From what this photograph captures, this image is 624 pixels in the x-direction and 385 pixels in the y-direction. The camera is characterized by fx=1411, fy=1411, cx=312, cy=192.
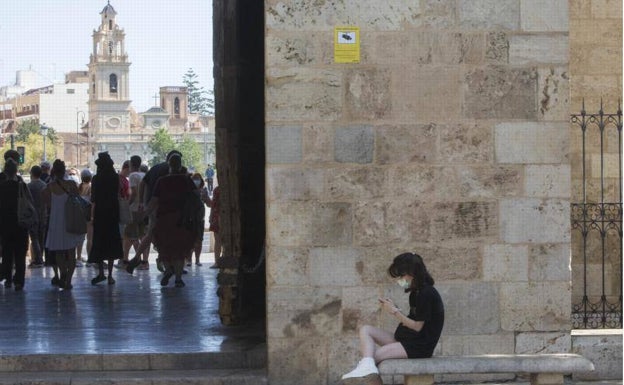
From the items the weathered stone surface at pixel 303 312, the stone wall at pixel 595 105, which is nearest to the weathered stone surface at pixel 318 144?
the weathered stone surface at pixel 303 312

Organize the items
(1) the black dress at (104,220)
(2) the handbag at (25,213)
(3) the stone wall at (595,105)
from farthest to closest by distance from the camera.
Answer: (1) the black dress at (104,220) < (2) the handbag at (25,213) < (3) the stone wall at (595,105)

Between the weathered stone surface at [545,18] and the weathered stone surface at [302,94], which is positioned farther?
the weathered stone surface at [545,18]

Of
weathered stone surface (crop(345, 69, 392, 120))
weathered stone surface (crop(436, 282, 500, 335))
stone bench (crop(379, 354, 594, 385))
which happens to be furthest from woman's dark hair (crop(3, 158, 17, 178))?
stone bench (crop(379, 354, 594, 385))

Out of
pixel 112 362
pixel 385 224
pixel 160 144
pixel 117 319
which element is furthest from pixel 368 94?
pixel 160 144

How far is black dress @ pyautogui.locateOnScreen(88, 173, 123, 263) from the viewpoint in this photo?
1566 centimetres

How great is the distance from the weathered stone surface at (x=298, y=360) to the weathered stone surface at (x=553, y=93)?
2231 mm

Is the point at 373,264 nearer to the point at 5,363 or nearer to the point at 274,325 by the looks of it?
the point at 274,325

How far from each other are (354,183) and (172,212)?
18.2 feet

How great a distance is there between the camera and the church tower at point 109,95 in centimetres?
18200

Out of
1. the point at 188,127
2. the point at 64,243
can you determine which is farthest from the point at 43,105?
the point at 64,243

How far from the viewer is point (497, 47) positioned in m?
9.84

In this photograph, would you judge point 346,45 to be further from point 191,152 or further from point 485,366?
point 191,152

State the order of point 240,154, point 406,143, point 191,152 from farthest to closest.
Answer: point 191,152 < point 240,154 < point 406,143

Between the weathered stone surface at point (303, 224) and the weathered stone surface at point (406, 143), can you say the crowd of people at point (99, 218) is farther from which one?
the weathered stone surface at point (406, 143)
